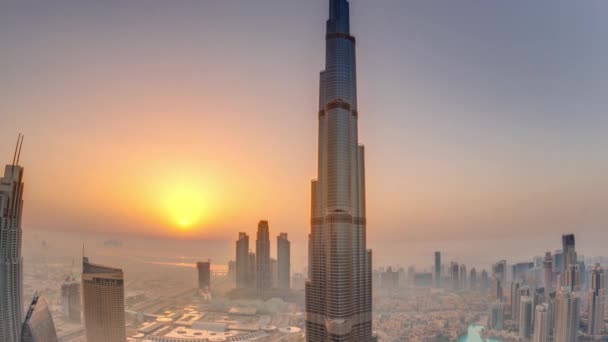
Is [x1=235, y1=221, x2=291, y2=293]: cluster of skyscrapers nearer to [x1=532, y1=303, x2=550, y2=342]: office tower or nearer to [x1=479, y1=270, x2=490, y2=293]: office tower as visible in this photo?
[x1=479, y1=270, x2=490, y2=293]: office tower

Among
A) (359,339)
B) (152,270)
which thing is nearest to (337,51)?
(359,339)

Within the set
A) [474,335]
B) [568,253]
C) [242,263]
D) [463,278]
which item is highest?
[568,253]

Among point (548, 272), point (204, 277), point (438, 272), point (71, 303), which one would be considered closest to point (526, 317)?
point (548, 272)

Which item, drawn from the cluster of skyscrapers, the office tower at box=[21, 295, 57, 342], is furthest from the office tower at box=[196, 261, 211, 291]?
the office tower at box=[21, 295, 57, 342]

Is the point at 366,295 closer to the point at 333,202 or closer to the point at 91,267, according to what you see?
the point at 333,202

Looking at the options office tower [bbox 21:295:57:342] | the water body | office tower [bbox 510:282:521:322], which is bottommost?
the water body

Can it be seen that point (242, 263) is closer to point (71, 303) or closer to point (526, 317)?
point (71, 303)
